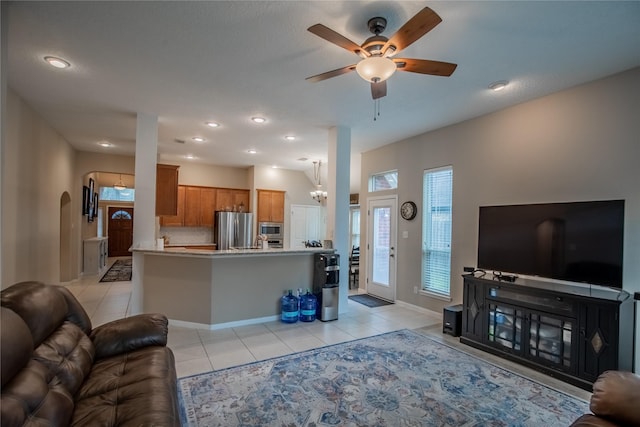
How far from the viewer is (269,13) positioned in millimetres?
2189

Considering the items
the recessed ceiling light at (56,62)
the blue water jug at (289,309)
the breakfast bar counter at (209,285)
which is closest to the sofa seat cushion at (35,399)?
the breakfast bar counter at (209,285)

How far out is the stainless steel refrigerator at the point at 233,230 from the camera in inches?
302

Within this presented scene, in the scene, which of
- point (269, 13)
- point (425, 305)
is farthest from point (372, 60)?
point (425, 305)

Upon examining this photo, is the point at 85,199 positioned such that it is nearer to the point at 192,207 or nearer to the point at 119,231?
the point at 192,207

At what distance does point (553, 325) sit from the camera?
2.99 m

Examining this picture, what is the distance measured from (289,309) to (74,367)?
2758mm

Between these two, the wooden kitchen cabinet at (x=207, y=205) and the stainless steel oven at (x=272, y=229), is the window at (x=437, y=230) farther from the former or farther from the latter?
the wooden kitchen cabinet at (x=207, y=205)

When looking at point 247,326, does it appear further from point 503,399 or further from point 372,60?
point 372,60

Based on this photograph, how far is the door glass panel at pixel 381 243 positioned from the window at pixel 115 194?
10044 millimetres

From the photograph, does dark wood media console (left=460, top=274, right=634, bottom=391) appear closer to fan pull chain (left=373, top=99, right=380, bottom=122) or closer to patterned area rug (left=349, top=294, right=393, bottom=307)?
patterned area rug (left=349, top=294, right=393, bottom=307)

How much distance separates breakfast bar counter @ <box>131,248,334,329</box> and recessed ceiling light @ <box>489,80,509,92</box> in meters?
3.25

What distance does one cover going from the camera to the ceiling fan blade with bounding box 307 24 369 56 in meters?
1.93

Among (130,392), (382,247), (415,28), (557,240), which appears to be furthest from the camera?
(382,247)

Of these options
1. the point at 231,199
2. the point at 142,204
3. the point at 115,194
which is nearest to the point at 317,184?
the point at 231,199
